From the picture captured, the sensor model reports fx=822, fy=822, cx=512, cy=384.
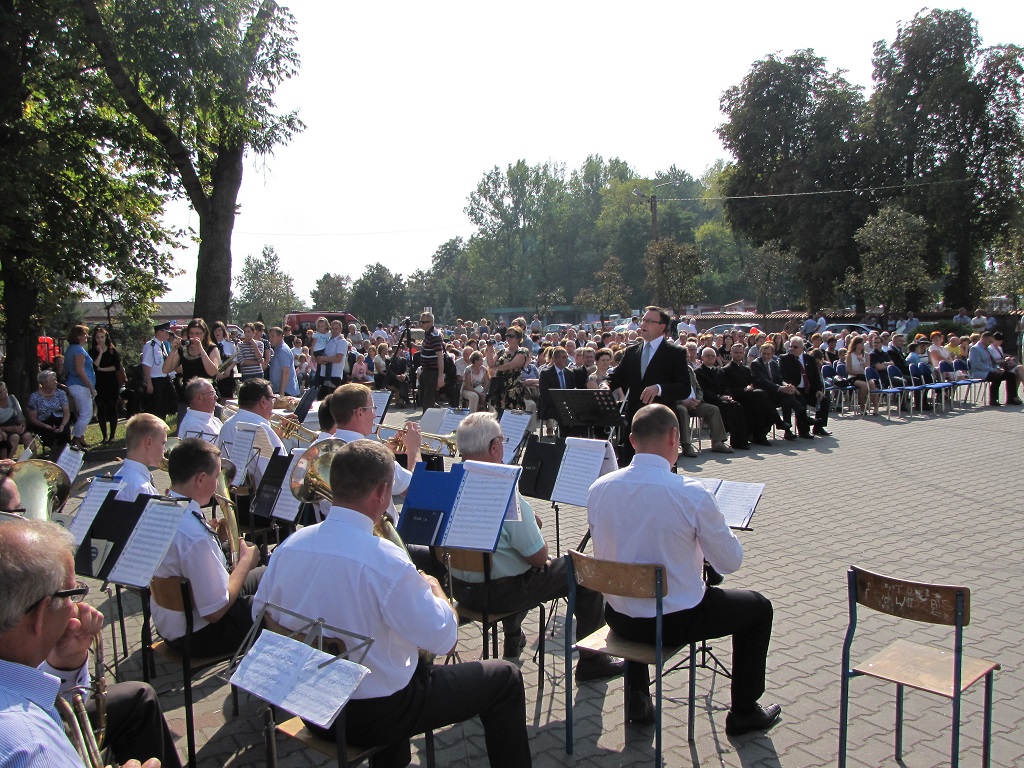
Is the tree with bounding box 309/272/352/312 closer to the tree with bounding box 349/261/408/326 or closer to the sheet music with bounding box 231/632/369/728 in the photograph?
the tree with bounding box 349/261/408/326

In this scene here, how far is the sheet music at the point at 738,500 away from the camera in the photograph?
4.23 meters

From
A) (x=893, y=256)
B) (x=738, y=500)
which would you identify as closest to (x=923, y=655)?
(x=738, y=500)

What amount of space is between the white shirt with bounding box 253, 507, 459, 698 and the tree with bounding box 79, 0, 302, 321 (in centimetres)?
1287

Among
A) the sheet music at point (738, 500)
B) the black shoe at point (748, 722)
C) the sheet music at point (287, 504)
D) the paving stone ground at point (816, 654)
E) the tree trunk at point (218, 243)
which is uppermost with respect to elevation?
the tree trunk at point (218, 243)

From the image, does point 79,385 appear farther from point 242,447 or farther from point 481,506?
point 481,506

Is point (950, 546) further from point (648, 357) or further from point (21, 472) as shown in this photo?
point (21, 472)

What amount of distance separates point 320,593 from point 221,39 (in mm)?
13713

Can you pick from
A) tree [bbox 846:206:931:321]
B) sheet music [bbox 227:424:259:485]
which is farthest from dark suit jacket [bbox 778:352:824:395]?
tree [bbox 846:206:931:321]

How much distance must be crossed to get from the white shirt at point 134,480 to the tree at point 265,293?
58658mm

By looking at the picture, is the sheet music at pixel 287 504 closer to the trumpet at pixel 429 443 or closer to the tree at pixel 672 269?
the trumpet at pixel 429 443

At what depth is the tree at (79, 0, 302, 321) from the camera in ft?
44.3

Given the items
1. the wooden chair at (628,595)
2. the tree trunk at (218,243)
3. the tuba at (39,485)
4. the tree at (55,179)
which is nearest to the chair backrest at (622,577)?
the wooden chair at (628,595)

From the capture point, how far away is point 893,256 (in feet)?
105

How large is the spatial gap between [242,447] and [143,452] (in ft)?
4.03
